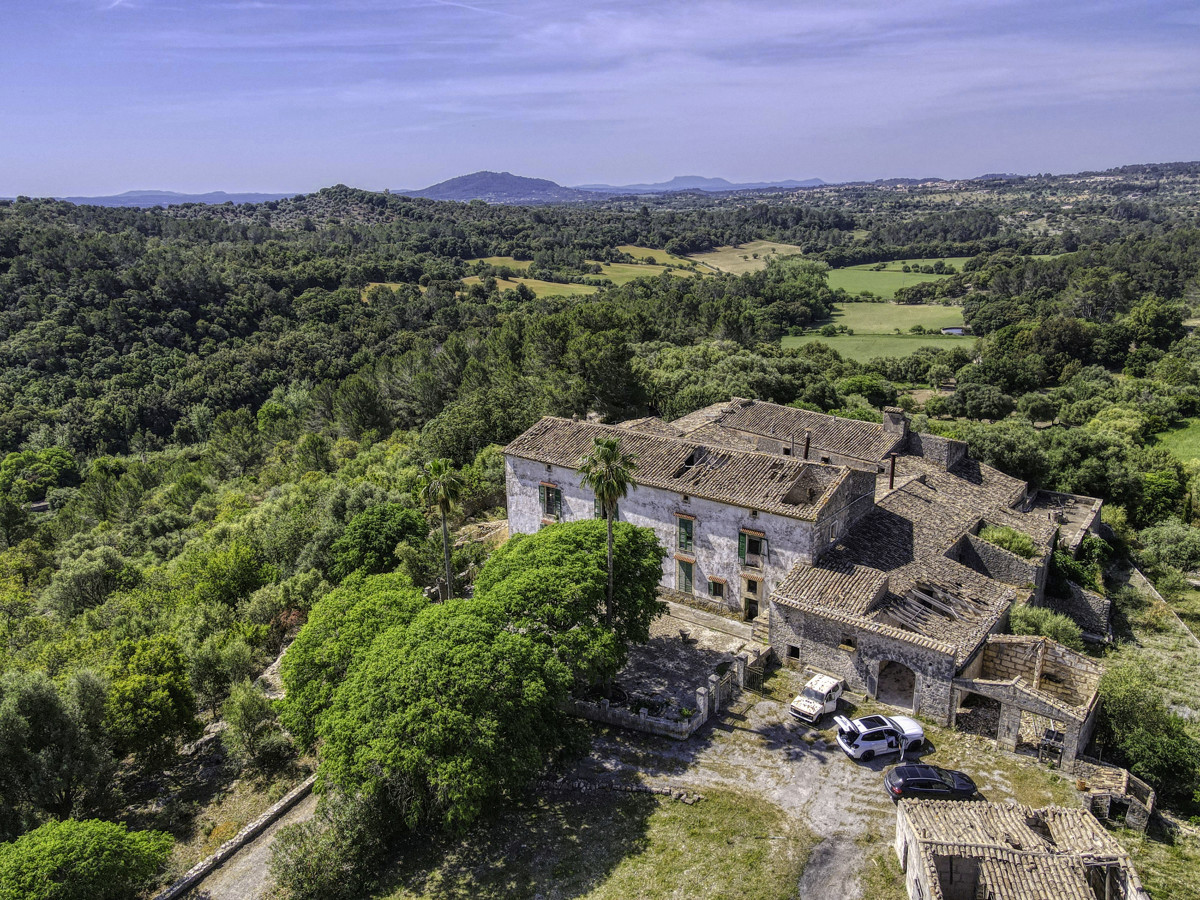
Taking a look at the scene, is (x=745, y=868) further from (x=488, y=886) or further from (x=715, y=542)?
(x=715, y=542)

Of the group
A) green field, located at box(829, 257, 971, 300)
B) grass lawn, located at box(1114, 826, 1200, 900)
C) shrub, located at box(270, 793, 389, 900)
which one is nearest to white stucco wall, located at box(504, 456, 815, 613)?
grass lawn, located at box(1114, 826, 1200, 900)

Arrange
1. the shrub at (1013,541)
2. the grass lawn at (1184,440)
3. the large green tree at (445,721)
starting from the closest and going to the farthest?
the large green tree at (445,721), the shrub at (1013,541), the grass lawn at (1184,440)

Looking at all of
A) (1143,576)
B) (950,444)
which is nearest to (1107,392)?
(1143,576)

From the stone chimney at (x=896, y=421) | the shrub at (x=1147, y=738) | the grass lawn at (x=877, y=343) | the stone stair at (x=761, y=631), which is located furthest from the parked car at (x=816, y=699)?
the grass lawn at (x=877, y=343)

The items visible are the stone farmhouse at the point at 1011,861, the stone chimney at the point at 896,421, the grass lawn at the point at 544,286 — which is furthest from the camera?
the grass lawn at the point at 544,286

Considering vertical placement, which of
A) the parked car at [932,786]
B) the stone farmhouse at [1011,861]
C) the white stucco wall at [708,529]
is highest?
the white stucco wall at [708,529]

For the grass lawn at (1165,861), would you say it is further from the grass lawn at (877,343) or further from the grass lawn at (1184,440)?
the grass lawn at (877,343)

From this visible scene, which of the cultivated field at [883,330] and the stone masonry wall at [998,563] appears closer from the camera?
the stone masonry wall at [998,563]

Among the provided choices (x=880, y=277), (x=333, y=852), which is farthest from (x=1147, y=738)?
(x=880, y=277)

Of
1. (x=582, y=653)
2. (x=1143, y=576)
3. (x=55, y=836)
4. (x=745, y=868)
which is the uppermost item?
(x=582, y=653)
